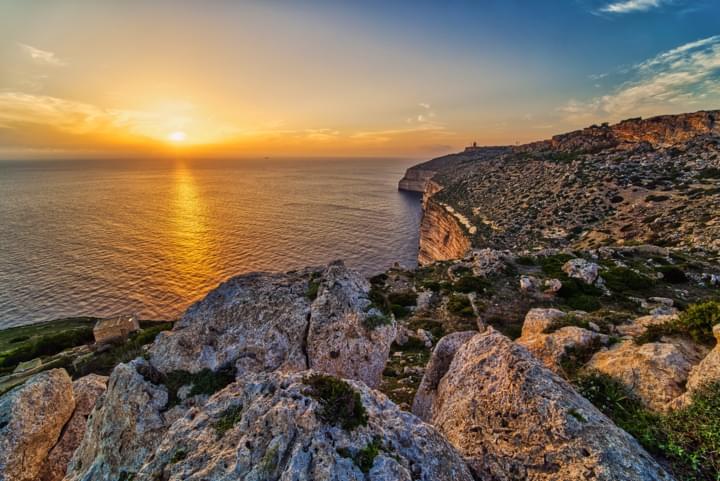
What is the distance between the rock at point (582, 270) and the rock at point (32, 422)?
31.2 metres

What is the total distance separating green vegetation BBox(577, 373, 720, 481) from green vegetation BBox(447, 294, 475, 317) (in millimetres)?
14978

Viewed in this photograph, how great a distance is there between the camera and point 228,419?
559 centimetres

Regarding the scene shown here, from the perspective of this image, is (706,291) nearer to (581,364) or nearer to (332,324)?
(581,364)

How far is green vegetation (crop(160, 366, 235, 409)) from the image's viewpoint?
339 inches

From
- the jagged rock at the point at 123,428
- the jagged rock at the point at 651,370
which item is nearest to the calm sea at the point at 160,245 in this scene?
the jagged rock at the point at 123,428

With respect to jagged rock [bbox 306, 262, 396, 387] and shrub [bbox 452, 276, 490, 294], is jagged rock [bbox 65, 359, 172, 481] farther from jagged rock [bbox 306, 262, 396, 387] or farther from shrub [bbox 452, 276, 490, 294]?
shrub [bbox 452, 276, 490, 294]

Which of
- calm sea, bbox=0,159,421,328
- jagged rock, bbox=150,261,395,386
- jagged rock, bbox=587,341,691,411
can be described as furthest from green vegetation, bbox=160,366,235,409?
calm sea, bbox=0,159,421,328

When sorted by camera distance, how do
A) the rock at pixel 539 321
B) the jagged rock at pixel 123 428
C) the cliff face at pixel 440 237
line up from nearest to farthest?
the jagged rock at pixel 123 428
the rock at pixel 539 321
the cliff face at pixel 440 237

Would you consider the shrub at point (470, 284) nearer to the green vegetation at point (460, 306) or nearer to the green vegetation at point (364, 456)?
the green vegetation at point (460, 306)

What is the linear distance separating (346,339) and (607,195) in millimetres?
59812

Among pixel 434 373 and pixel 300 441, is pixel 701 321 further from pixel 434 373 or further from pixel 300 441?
pixel 300 441

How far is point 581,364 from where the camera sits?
1023 centimetres

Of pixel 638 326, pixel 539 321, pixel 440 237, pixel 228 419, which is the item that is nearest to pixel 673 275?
pixel 638 326

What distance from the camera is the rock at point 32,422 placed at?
8836mm
